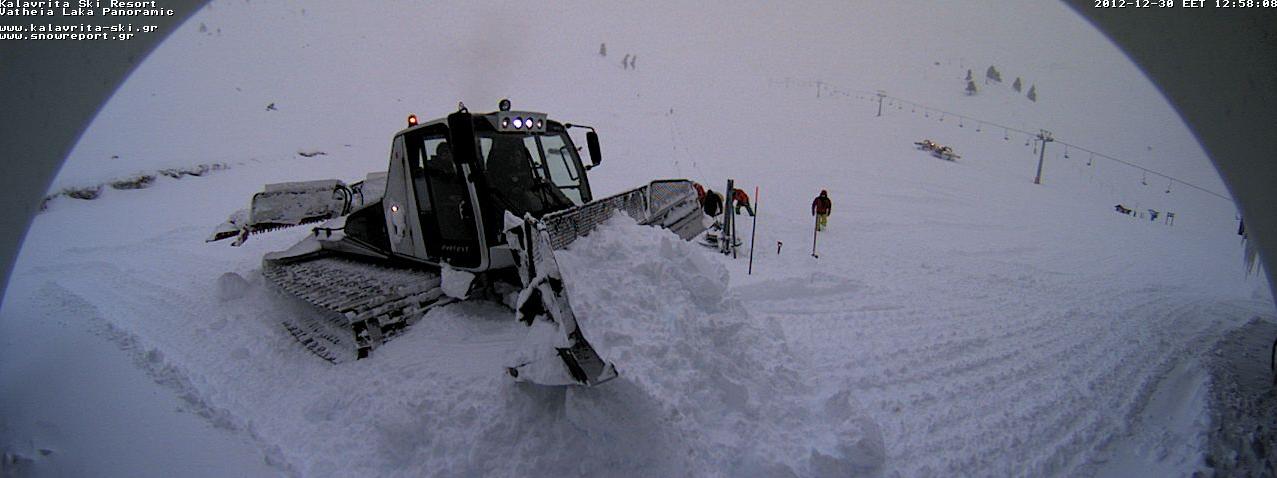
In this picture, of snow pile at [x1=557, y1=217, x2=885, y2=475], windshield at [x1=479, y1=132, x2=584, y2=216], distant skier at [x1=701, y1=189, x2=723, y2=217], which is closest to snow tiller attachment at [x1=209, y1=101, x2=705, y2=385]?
windshield at [x1=479, y1=132, x2=584, y2=216]

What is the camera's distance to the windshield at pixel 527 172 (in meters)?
5.11

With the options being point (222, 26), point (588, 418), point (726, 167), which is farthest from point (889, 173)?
point (222, 26)

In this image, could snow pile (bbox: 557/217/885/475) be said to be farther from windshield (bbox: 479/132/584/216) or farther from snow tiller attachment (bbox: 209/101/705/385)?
windshield (bbox: 479/132/584/216)

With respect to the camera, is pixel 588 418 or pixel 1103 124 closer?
pixel 588 418

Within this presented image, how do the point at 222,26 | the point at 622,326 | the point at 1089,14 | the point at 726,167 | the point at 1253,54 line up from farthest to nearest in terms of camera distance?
1. the point at 222,26
2. the point at 726,167
3. the point at 622,326
4. the point at 1089,14
5. the point at 1253,54

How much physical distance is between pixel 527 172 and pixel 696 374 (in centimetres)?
283

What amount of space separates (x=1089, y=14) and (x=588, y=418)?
11.0ft

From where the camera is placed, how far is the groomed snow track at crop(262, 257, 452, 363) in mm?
4410

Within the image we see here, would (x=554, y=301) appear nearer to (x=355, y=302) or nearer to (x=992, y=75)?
(x=355, y=302)

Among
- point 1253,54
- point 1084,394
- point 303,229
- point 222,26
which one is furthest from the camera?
point 222,26

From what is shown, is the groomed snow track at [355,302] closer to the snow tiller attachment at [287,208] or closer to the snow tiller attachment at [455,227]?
the snow tiller attachment at [455,227]

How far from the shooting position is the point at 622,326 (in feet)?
11.6

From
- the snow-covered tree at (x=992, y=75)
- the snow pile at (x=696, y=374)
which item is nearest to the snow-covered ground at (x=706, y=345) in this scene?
the snow pile at (x=696, y=374)

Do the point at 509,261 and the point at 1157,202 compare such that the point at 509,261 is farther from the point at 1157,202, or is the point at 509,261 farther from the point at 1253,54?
the point at 1157,202
